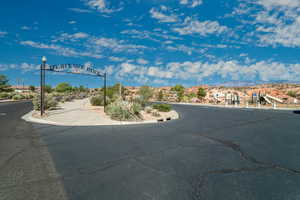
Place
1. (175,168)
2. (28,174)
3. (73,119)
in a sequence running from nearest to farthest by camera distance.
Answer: (28,174) < (175,168) < (73,119)

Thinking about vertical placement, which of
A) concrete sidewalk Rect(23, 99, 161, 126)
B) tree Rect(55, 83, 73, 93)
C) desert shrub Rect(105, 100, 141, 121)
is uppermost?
tree Rect(55, 83, 73, 93)

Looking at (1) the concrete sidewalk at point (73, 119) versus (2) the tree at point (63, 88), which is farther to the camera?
(2) the tree at point (63, 88)

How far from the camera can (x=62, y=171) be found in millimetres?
4051

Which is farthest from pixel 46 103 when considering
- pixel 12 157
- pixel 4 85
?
pixel 4 85

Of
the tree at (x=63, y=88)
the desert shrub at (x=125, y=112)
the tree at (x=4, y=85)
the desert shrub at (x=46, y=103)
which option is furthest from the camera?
the tree at (x=63, y=88)

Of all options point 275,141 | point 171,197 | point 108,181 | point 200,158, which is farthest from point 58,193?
point 275,141

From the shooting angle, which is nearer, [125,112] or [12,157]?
[12,157]

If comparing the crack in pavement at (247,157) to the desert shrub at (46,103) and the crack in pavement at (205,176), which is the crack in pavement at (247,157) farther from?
the desert shrub at (46,103)

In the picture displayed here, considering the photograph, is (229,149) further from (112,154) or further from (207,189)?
(112,154)

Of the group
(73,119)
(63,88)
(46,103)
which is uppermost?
(63,88)

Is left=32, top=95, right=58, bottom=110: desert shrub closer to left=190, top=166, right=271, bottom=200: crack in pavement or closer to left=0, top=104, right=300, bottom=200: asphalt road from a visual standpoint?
left=0, top=104, right=300, bottom=200: asphalt road

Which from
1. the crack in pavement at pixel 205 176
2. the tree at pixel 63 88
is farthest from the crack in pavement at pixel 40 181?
the tree at pixel 63 88

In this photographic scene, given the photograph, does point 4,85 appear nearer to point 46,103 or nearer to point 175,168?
point 46,103

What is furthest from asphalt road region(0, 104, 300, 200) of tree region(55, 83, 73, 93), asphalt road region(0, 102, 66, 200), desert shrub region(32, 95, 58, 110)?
tree region(55, 83, 73, 93)
